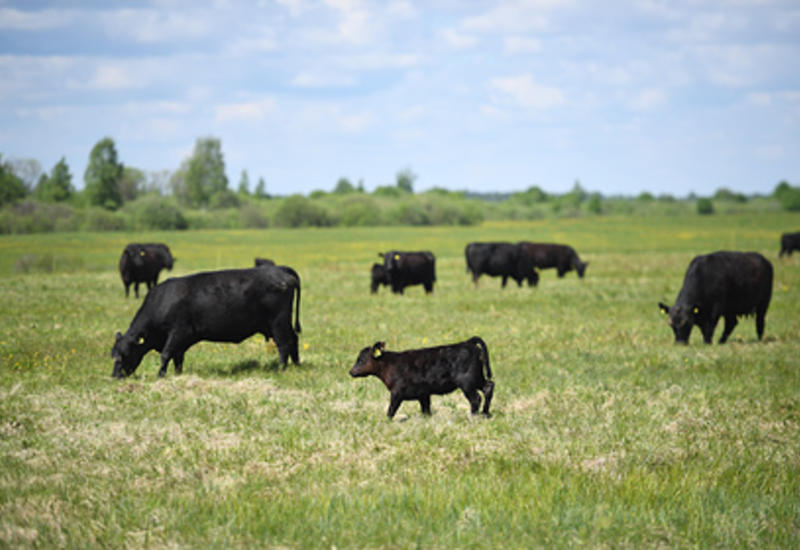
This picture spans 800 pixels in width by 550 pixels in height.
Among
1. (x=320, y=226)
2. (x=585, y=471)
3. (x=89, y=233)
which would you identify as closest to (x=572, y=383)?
(x=585, y=471)

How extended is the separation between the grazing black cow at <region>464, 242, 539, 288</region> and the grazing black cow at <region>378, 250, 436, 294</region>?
3585 mm

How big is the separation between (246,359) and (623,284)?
21650mm

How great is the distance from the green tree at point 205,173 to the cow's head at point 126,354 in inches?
4908

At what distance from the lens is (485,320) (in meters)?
20.6

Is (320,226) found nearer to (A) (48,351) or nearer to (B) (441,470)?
(A) (48,351)

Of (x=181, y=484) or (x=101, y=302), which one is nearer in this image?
(x=181, y=484)

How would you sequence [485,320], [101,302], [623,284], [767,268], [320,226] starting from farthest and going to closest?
[320,226], [623,284], [101,302], [485,320], [767,268]

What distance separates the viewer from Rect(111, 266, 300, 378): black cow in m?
12.5

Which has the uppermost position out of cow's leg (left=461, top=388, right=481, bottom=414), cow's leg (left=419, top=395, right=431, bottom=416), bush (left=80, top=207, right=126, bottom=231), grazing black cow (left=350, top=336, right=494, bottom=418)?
bush (left=80, top=207, right=126, bottom=231)

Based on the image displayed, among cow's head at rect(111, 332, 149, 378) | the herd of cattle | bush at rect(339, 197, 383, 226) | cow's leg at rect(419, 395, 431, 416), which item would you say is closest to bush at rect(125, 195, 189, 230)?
bush at rect(339, 197, 383, 226)

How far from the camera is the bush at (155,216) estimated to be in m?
83.3

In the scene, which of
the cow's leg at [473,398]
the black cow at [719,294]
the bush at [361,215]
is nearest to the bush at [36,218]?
the bush at [361,215]

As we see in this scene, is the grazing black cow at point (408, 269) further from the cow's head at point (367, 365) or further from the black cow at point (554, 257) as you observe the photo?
the cow's head at point (367, 365)

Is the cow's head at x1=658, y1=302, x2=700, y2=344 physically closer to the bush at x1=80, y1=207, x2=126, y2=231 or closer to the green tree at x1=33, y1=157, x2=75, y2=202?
the bush at x1=80, y1=207, x2=126, y2=231
